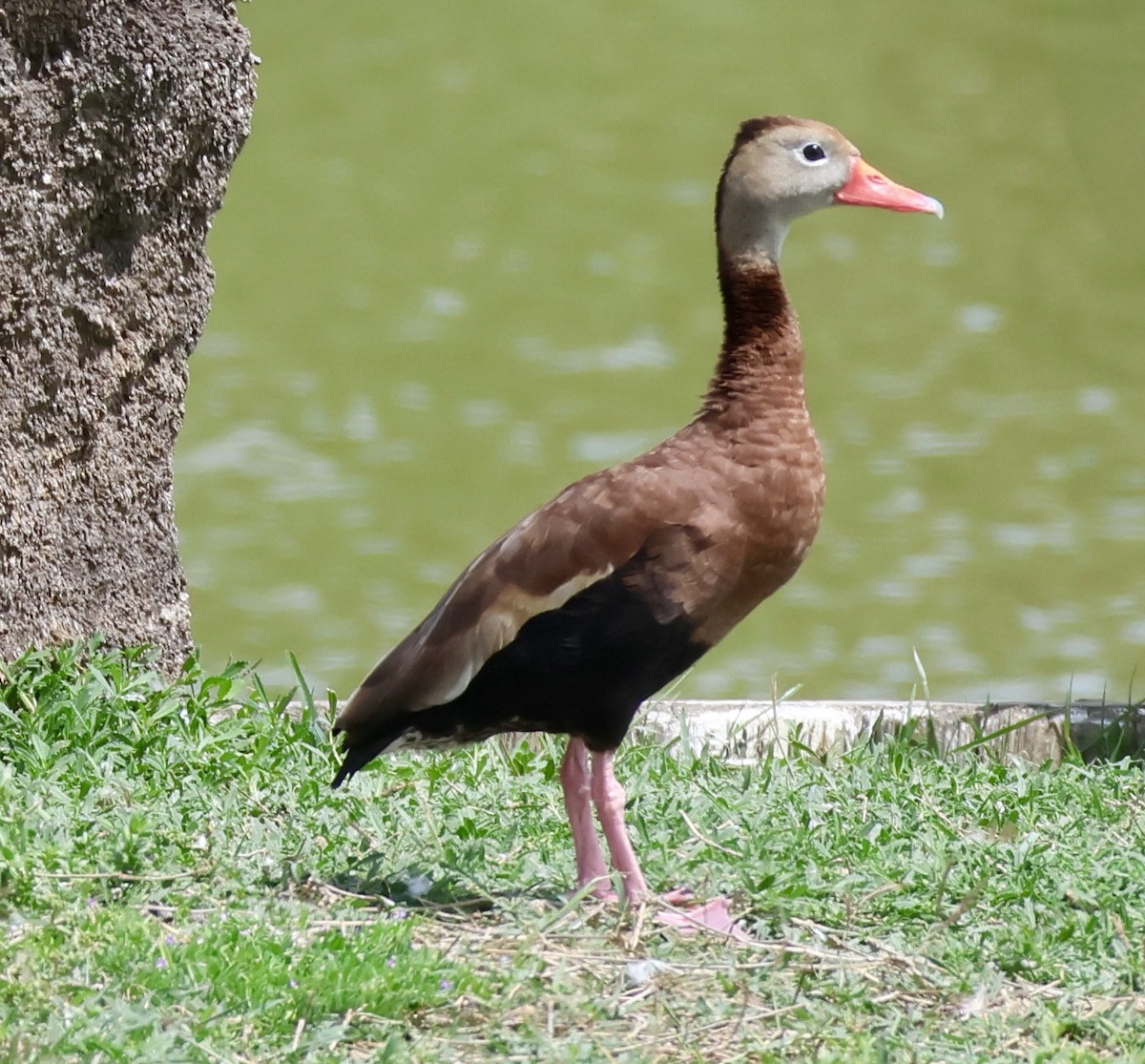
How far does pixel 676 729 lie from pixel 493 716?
1444 millimetres

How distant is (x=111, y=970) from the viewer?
3289mm

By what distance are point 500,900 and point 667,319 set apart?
18.9 feet

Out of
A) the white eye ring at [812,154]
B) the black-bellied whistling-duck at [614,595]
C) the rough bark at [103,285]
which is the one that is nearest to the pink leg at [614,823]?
the black-bellied whistling-duck at [614,595]

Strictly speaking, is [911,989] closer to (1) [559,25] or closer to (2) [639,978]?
(2) [639,978]

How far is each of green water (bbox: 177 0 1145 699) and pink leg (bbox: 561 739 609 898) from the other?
9.99ft

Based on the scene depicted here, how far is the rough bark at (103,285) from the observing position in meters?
4.53

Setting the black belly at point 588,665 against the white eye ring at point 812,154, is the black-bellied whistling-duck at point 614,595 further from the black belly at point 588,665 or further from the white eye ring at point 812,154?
the white eye ring at point 812,154

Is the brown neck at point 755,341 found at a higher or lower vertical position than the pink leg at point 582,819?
higher

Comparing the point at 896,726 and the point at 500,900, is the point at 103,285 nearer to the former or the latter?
the point at 500,900

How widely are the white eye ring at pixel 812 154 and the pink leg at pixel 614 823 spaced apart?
129 cm

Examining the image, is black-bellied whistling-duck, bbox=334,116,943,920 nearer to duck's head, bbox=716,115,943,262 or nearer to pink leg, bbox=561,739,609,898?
pink leg, bbox=561,739,609,898

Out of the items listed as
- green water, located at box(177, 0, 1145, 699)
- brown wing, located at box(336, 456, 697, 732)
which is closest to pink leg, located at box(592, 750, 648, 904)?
brown wing, located at box(336, 456, 697, 732)

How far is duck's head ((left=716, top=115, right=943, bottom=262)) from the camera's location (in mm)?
3961

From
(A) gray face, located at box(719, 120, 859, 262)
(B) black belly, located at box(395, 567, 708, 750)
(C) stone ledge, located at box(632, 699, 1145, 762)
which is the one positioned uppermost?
(A) gray face, located at box(719, 120, 859, 262)
